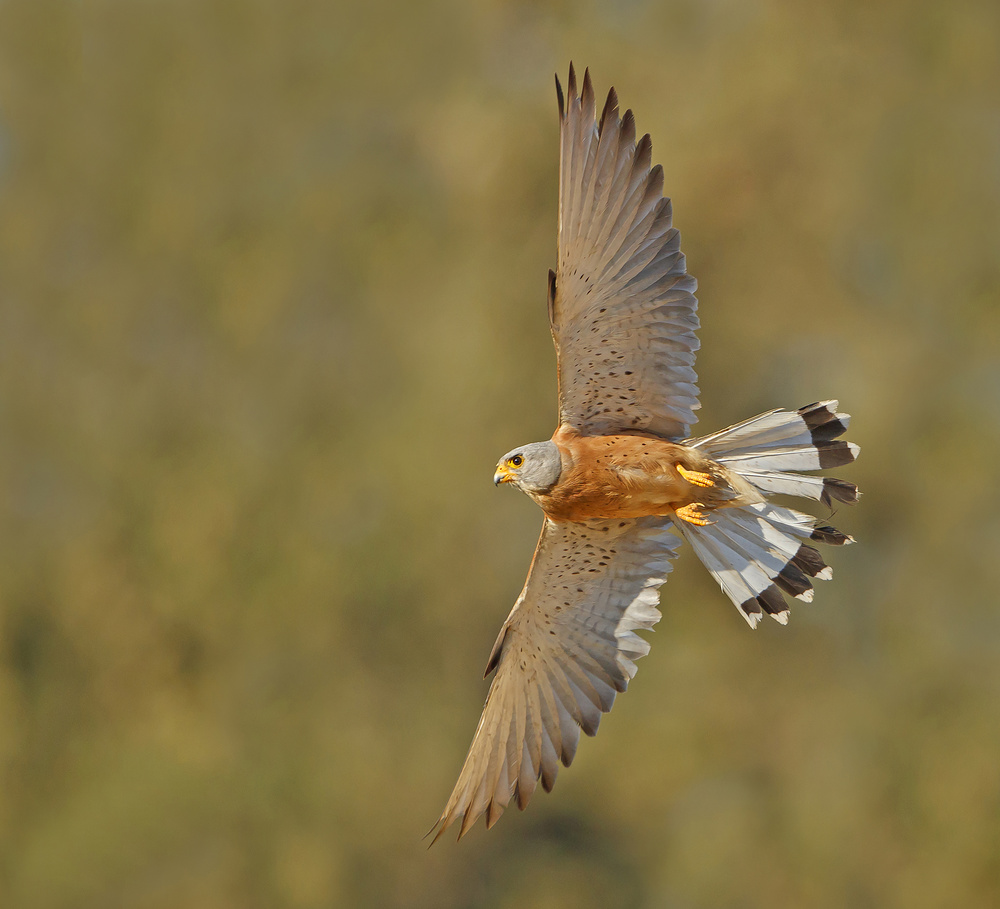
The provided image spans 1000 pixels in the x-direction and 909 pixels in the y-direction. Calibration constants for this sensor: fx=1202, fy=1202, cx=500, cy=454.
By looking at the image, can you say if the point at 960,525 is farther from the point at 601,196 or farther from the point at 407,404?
the point at 601,196

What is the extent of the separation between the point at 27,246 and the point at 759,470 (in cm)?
2084

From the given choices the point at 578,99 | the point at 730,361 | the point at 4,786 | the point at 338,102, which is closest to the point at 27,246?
the point at 338,102

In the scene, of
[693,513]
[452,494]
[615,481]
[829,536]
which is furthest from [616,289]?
[452,494]

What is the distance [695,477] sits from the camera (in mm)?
4895

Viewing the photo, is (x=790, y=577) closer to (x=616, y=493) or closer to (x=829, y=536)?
(x=829, y=536)

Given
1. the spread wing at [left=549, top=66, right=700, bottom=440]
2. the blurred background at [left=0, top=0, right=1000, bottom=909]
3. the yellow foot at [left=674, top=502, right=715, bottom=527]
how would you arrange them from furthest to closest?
the blurred background at [left=0, top=0, right=1000, bottom=909]
the yellow foot at [left=674, top=502, right=715, bottom=527]
the spread wing at [left=549, top=66, right=700, bottom=440]

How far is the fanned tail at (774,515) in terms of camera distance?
4.94m

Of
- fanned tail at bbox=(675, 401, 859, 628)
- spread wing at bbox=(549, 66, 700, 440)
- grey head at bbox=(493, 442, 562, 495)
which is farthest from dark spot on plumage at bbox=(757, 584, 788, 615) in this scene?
grey head at bbox=(493, 442, 562, 495)

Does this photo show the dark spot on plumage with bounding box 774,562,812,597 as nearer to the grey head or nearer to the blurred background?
the grey head

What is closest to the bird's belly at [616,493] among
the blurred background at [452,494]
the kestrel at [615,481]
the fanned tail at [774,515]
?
the kestrel at [615,481]

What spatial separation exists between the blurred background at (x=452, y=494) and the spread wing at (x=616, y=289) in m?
13.2

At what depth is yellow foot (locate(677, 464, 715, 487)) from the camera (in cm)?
489

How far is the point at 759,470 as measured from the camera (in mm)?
4957

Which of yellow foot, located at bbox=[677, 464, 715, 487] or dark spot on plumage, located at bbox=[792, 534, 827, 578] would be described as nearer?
yellow foot, located at bbox=[677, 464, 715, 487]
